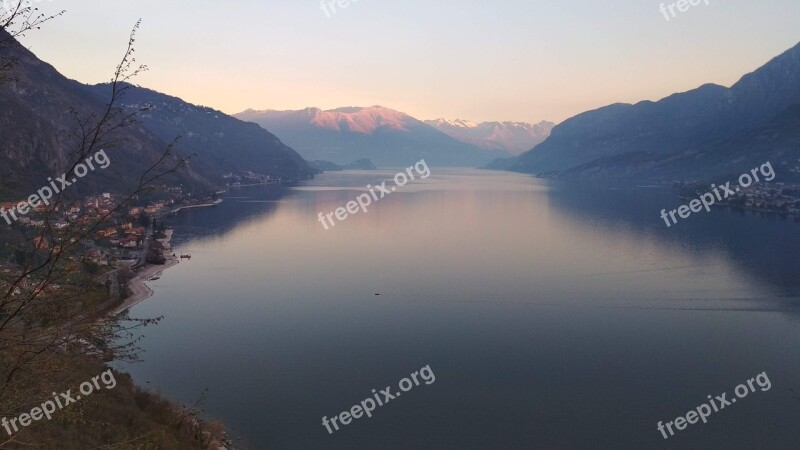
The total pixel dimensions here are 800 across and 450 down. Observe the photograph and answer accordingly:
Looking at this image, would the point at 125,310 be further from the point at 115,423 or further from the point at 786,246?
the point at 786,246

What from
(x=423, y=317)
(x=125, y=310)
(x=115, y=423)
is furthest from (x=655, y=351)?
(x=125, y=310)

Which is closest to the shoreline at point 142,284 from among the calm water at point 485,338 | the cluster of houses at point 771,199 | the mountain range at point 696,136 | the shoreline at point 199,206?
the calm water at point 485,338

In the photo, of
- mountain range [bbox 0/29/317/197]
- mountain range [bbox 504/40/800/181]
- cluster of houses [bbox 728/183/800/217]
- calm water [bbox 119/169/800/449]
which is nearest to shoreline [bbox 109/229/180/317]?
calm water [bbox 119/169/800/449]

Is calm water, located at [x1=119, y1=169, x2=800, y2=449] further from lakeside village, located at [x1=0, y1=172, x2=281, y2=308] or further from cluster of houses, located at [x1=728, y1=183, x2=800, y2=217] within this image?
cluster of houses, located at [x1=728, y1=183, x2=800, y2=217]

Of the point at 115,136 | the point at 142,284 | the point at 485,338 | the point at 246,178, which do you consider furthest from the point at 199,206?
the point at 485,338

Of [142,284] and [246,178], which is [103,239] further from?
[246,178]
